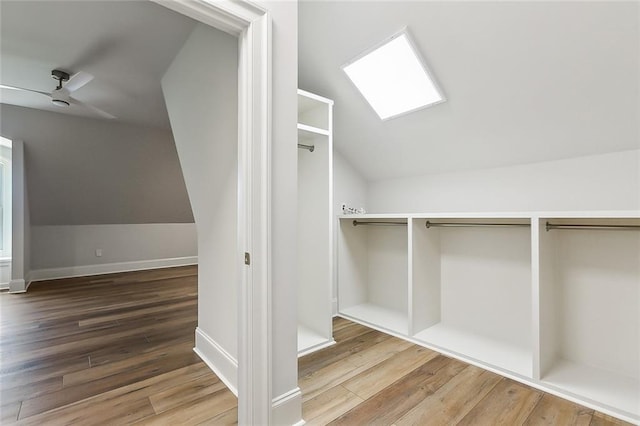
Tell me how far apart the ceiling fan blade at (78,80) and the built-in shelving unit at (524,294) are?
8.24 ft

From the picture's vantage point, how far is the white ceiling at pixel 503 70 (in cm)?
151

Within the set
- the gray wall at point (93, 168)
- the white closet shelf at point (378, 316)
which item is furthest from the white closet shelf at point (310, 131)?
the gray wall at point (93, 168)

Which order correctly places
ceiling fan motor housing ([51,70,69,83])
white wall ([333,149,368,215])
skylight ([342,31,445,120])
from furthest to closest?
1. white wall ([333,149,368,215])
2. ceiling fan motor housing ([51,70,69,83])
3. skylight ([342,31,445,120])

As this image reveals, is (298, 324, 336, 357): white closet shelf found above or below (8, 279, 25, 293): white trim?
below

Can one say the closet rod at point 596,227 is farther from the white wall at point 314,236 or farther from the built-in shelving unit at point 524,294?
the white wall at point 314,236

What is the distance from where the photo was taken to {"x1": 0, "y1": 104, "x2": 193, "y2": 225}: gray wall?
12.0ft

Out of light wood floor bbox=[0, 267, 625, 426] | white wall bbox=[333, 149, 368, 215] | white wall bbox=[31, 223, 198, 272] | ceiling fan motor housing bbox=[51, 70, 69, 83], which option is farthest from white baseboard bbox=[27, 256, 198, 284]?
white wall bbox=[333, 149, 368, 215]

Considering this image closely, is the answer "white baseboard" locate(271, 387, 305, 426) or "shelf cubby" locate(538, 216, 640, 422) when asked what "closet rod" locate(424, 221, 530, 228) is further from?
"white baseboard" locate(271, 387, 305, 426)

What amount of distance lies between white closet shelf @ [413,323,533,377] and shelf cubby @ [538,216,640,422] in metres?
0.15

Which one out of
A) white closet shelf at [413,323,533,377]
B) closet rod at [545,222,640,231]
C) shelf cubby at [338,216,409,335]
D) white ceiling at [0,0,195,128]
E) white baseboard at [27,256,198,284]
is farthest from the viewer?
white baseboard at [27,256,198,284]

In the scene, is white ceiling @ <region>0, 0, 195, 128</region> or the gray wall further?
the gray wall

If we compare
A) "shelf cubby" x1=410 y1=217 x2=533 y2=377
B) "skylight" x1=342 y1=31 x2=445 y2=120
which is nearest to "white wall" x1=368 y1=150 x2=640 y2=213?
"shelf cubby" x1=410 y1=217 x2=533 y2=377

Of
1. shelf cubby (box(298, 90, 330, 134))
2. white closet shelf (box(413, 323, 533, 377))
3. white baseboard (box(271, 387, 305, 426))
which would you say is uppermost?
shelf cubby (box(298, 90, 330, 134))

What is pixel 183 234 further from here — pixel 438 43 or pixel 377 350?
pixel 438 43
